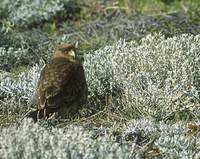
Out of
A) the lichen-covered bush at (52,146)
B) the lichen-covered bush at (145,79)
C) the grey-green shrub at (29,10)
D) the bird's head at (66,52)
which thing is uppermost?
the lichen-covered bush at (52,146)

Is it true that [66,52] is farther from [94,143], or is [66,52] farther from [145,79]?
[94,143]

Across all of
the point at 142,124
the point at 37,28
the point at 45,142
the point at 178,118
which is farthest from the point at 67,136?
the point at 37,28

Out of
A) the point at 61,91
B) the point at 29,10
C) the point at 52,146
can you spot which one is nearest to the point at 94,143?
the point at 52,146

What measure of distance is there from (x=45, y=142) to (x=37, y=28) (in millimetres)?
5611

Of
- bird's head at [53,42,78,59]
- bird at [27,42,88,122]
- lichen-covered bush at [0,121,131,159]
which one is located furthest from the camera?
bird's head at [53,42,78,59]

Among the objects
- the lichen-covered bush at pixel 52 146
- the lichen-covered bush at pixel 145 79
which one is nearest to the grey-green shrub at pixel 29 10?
the lichen-covered bush at pixel 145 79

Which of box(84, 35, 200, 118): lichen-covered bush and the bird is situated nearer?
the bird

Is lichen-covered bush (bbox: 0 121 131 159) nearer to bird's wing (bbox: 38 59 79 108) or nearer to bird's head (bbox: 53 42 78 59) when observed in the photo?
bird's wing (bbox: 38 59 79 108)

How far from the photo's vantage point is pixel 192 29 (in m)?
8.43

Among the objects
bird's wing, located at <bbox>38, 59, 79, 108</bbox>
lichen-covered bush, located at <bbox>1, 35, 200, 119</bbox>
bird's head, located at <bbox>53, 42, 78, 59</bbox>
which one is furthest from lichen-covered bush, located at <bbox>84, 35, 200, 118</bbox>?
bird's wing, located at <bbox>38, 59, 79, 108</bbox>

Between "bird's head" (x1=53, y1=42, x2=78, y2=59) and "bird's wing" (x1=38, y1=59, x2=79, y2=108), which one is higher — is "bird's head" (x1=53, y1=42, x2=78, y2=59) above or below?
above

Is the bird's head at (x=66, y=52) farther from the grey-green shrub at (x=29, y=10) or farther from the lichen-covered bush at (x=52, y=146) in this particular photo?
the grey-green shrub at (x=29, y=10)

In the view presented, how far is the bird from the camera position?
5.22 metres

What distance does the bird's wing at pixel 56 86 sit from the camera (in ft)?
17.1
